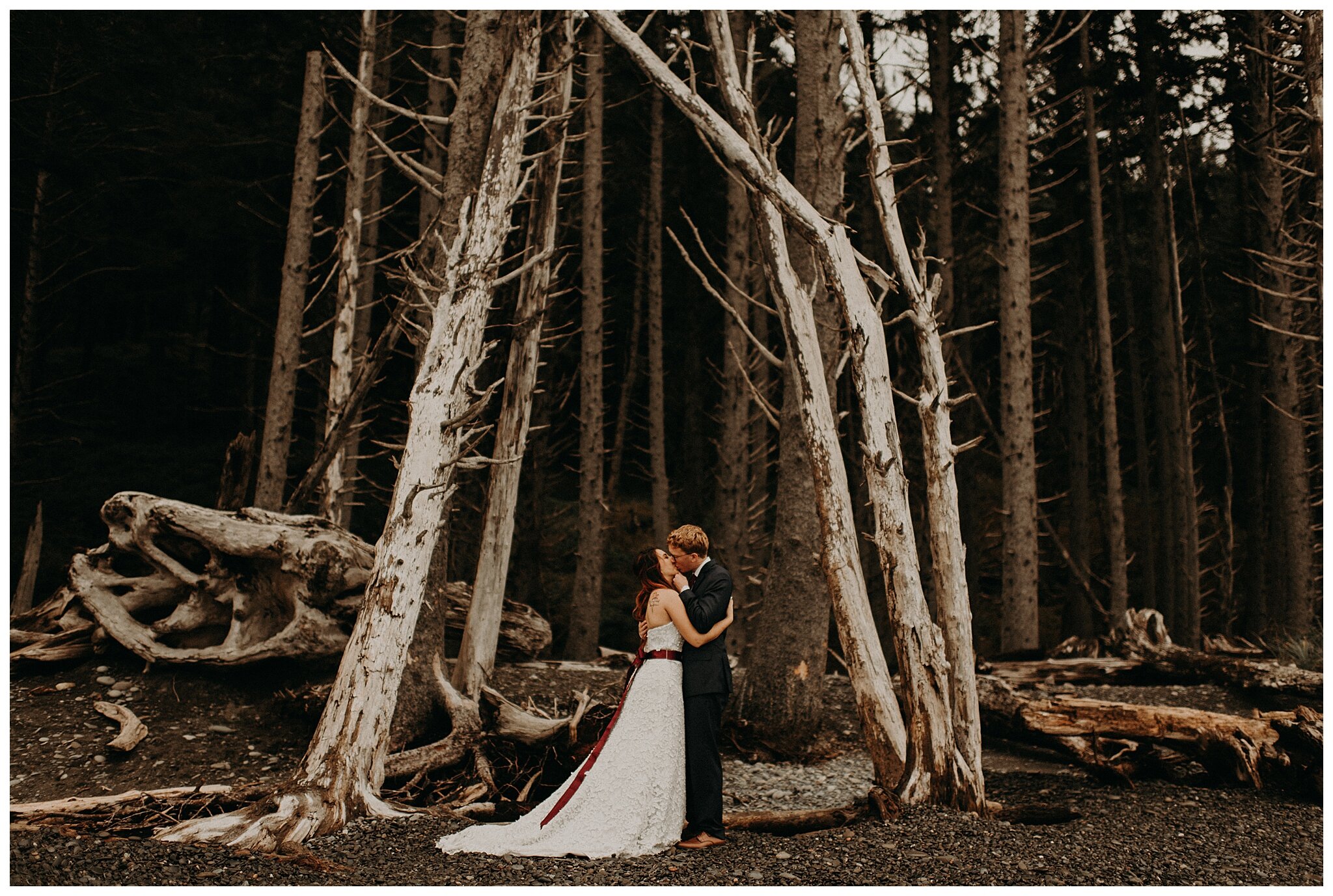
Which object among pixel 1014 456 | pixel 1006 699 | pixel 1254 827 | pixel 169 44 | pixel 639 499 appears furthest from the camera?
pixel 639 499

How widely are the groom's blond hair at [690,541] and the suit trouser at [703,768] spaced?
2.76 feet

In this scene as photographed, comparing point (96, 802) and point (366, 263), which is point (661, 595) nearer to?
point (96, 802)

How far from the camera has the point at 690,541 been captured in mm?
5520

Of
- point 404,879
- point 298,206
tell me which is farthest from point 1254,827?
point 298,206

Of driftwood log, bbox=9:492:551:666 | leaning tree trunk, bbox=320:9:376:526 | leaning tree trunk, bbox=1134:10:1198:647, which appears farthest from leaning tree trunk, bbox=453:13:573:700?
leaning tree trunk, bbox=1134:10:1198:647

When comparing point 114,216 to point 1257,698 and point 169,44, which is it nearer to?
point 169,44

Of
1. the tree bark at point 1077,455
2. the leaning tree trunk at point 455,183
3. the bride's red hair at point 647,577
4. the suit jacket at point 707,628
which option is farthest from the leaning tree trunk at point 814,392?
the tree bark at point 1077,455

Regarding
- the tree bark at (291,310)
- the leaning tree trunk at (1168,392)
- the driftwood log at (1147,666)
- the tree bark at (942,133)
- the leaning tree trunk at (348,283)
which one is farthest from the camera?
the leaning tree trunk at (1168,392)

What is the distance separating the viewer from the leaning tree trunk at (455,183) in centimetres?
726

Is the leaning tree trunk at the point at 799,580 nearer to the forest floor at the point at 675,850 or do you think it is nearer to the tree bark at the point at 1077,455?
the forest floor at the point at 675,850

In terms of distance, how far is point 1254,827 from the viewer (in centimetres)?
572

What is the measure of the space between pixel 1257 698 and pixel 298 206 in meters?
11.9

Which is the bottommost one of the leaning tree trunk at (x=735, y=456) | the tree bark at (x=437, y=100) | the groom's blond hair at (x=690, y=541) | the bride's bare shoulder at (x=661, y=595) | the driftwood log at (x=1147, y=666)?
the driftwood log at (x=1147, y=666)

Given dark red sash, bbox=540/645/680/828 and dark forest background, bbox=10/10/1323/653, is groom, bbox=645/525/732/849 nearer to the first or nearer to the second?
dark red sash, bbox=540/645/680/828
